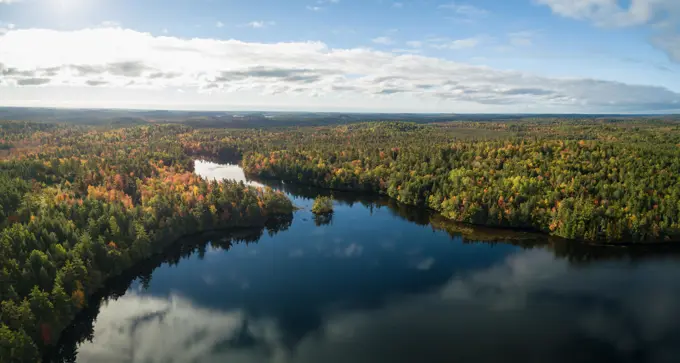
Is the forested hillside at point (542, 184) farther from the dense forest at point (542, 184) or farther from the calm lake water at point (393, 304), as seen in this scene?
the calm lake water at point (393, 304)

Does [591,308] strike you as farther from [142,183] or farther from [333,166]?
[142,183]

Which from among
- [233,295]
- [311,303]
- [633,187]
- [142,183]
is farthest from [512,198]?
[142,183]

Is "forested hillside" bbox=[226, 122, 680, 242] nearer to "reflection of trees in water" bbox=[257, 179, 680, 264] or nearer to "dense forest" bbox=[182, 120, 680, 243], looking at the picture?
"dense forest" bbox=[182, 120, 680, 243]

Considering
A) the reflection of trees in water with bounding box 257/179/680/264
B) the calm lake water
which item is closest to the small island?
the reflection of trees in water with bounding box 257/179/680/264

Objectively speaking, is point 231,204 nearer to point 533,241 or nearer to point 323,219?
point 323,219

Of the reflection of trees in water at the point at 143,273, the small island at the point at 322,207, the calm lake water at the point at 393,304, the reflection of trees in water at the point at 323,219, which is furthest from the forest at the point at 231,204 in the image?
the small island at the point at 322,207

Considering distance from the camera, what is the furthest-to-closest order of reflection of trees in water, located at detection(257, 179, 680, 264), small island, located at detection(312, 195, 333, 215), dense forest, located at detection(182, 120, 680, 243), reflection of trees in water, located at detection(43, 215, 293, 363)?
small island, located at detection(312, 195, 333, 215), dense forest, located at detection(182, 120, 680, 243), reflection of trees in water, located at detection(257, 179, 680, 264), reflection of trees in water, located at detection(43, 215, 293, 363)
